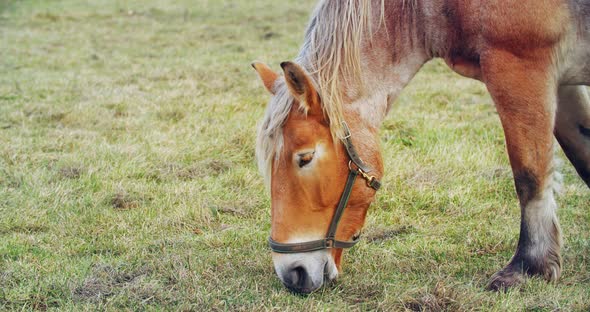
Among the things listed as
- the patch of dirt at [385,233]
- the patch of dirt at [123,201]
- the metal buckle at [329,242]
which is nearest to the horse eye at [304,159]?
the metal buckle at [329,242]

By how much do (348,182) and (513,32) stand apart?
94 cm

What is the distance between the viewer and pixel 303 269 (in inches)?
112

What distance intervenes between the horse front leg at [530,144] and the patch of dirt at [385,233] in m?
0.83

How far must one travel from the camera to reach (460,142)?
532 cm

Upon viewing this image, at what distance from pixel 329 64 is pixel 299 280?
94 centimetres

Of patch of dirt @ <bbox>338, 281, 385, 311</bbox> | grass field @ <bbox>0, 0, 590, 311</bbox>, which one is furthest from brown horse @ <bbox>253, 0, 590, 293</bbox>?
grass field @ <bbox>0, 0, 590, 311</bbox>

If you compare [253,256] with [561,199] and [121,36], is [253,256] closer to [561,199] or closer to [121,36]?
[561,199]

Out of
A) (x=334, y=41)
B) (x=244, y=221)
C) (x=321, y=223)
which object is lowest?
(x=244, y=221)

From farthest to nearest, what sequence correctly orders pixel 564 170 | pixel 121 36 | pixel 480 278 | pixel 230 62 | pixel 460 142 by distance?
1. pixel 121 36
2. pixel 230 62
3. pixel 460 142
4. pixel 564 170
5. pixel 480 278

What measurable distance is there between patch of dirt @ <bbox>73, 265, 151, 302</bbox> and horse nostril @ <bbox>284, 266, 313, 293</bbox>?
741 mm

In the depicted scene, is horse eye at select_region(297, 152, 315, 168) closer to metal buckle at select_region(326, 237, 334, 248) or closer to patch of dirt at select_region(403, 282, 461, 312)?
metal buckle at select_region(326, 237, 334, 248)

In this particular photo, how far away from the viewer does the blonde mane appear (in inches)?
112

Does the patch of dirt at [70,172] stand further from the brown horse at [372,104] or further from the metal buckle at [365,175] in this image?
the metal buckle at [365,175]

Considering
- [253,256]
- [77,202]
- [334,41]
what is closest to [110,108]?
[77,202]
